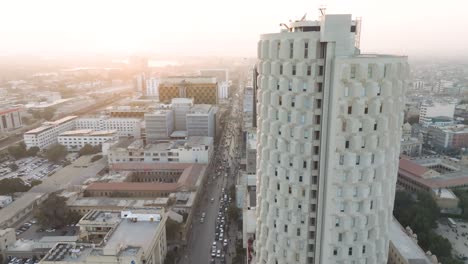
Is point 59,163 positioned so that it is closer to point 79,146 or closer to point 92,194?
point 79,146

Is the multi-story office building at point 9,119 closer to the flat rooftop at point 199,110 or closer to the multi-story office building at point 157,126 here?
the multi-story office building at point 157,126

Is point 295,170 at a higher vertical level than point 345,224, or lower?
higher

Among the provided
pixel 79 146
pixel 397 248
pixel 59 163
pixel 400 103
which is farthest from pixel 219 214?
pixel 79 146

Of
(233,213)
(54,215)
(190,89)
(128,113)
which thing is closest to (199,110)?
(128,113)

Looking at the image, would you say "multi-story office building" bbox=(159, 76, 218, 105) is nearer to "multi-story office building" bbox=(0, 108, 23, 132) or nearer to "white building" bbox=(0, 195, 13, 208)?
"multi-story office building" bbox=(0, 108, 23, 132)

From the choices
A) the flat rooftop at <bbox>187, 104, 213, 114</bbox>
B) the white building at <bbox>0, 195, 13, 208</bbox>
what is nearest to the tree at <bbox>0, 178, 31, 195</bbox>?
the white building at <bbox>0, 195, 13, 208</bbox>

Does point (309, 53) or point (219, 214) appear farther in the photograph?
point (219, 214)
